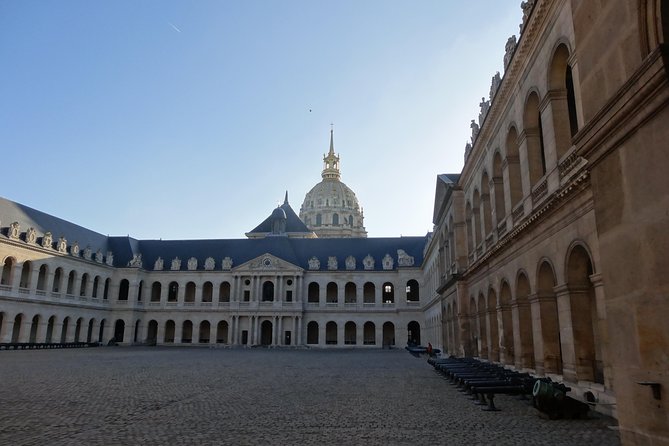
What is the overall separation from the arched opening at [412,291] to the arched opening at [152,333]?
130ft

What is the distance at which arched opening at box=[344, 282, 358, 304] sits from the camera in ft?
252

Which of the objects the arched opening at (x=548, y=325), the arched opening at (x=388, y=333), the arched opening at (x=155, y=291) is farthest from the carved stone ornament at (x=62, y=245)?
the arched opening at (x=548, y=325)

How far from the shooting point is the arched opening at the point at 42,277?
59.2 metres

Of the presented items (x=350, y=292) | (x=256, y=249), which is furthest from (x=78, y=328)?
(x=350, y=292)

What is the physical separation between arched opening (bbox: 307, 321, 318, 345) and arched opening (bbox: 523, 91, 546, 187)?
60.0m

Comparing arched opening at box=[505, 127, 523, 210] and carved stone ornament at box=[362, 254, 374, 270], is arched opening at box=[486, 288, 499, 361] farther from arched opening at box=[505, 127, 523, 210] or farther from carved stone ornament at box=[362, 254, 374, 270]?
carved stone ornament at box=[362, 254, 374, 270]

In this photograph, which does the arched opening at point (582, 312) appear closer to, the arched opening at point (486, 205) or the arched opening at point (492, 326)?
the arched opening at point (492, 326)

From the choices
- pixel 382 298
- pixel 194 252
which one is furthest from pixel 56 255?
pixel 382 298

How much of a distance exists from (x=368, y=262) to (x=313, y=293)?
10.1 m

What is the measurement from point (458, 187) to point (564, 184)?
2051cm

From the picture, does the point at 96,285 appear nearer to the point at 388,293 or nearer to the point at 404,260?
the point at 388,293

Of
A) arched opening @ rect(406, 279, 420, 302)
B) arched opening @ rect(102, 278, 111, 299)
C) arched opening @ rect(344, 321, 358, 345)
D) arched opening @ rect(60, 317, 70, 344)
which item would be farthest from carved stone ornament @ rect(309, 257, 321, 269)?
arched opening @ rect(60, 317, 70, 344)

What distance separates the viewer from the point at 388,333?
74.6m

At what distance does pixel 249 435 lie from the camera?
10.2 m
